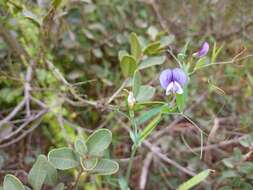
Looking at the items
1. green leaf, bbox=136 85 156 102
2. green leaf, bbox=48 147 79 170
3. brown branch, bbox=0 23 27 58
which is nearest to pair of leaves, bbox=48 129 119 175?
green leaf, bbox=48 147 79 170

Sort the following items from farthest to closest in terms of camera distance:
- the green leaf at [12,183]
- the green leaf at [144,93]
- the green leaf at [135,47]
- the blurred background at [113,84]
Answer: the blurred background at [113,84]
the green leaf at [135,47]
the green leaf at [144,93]
the green leaf at [12,183]

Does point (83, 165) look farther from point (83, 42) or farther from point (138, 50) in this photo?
point (83, 42)

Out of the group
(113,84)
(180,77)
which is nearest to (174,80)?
(180,77)

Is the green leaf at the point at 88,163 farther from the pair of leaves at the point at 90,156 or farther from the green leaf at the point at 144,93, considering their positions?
the green leaf at the point at 144,93

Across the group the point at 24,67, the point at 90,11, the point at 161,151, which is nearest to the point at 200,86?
the point at 161,151

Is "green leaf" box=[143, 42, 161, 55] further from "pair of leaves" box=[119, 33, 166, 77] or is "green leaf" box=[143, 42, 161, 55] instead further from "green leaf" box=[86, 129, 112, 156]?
"green leaf" box=[86, 129, 112, 156]

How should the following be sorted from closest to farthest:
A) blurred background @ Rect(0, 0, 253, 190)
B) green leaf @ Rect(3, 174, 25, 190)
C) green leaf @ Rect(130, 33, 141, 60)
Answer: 1. green leaf @ Rect(3, 174, 25, 190)
2. green leaf @ Rect(130, 33, 141, 60)
3. blurred background @ Rect(0, 0, 253, 190)

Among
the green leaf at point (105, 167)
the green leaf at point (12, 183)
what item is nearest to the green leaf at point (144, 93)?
the green leaf at point (105, 167)
